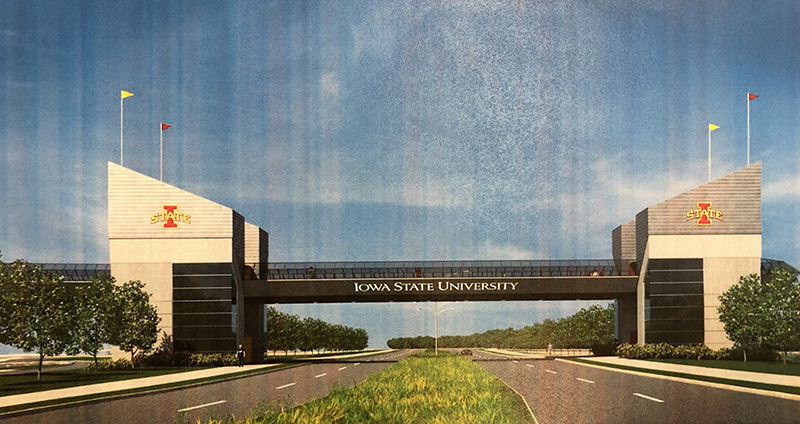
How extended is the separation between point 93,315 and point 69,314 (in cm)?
232

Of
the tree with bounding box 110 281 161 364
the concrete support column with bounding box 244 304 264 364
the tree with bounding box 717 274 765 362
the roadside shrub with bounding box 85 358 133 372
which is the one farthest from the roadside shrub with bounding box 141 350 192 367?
the tree with bounding box 717 274 765 362

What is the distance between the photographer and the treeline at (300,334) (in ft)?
289

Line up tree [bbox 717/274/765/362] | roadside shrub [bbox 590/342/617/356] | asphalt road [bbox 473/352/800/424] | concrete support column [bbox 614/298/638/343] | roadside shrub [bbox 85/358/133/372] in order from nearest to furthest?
1. asphalt road [bbox 473/352/800/424]
2. tree [bbox 717/274/765/362]
3. roadside shrub [bbox 85/358/133/372]
4. concrete support column [bbox 614/298/638/343]
5. roadside shrub [bbox 590/342/617/356]

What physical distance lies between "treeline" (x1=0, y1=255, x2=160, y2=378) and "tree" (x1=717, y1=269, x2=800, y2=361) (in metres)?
36.5

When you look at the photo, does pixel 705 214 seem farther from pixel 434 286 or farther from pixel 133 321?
pixel 133 321

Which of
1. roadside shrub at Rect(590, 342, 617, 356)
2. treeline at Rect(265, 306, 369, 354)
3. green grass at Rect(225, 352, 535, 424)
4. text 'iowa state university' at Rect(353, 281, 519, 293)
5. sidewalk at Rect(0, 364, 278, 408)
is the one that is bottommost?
treeline at Rect(265, 306, 369, 354)

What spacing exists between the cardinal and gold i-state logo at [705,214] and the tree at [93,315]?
38.0m

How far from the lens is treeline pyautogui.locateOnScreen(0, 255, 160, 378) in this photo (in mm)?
37938

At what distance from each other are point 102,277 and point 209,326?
7.49 metres

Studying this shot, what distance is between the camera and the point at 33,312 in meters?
38.6

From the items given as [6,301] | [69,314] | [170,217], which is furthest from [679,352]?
[6,301]

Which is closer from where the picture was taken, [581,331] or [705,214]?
[705,214]

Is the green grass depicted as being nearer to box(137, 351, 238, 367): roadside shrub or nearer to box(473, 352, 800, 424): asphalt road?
box(473, 352, 800, 424): asphalt road

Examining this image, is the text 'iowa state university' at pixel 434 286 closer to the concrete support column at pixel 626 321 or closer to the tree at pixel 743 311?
the concrete support column at pixel 626 321
